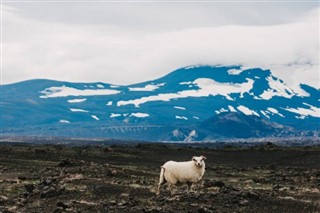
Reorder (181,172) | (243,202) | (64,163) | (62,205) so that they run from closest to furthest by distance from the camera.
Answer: (243,202)
(62,205)
(181,172)
(64,163)

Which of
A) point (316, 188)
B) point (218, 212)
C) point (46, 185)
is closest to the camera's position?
point (218, 212)

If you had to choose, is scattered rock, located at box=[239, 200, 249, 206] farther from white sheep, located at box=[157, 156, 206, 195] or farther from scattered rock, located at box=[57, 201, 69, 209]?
scattered rock, located at box=[57, 201, 69, 209]

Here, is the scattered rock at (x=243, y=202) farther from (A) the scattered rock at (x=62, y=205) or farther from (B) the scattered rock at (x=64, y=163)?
(B) the scattered rock at (x=64, y=163)

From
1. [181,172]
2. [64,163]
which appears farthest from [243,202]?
[64,163]

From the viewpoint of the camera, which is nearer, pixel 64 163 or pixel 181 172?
pixel 181 172

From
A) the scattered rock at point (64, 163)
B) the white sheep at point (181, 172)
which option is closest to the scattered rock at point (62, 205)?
the white sheep at point (181, 172)

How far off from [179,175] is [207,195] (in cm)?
313

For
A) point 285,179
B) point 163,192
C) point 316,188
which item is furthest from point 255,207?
point 285,179

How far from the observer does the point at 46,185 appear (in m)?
30.2

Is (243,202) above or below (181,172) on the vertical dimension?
below

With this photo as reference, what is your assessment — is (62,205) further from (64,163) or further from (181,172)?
(64,163)

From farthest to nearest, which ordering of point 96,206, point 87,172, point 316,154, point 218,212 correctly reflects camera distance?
point 316,154, point 87,172, point 96,206, point 218,212

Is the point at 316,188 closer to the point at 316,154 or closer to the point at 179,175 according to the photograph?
the point at 179,175

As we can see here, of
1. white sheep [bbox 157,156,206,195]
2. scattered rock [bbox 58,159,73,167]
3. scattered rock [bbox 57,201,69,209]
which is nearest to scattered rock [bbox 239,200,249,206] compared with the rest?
white sheep [bbox 157,156,206,195]
